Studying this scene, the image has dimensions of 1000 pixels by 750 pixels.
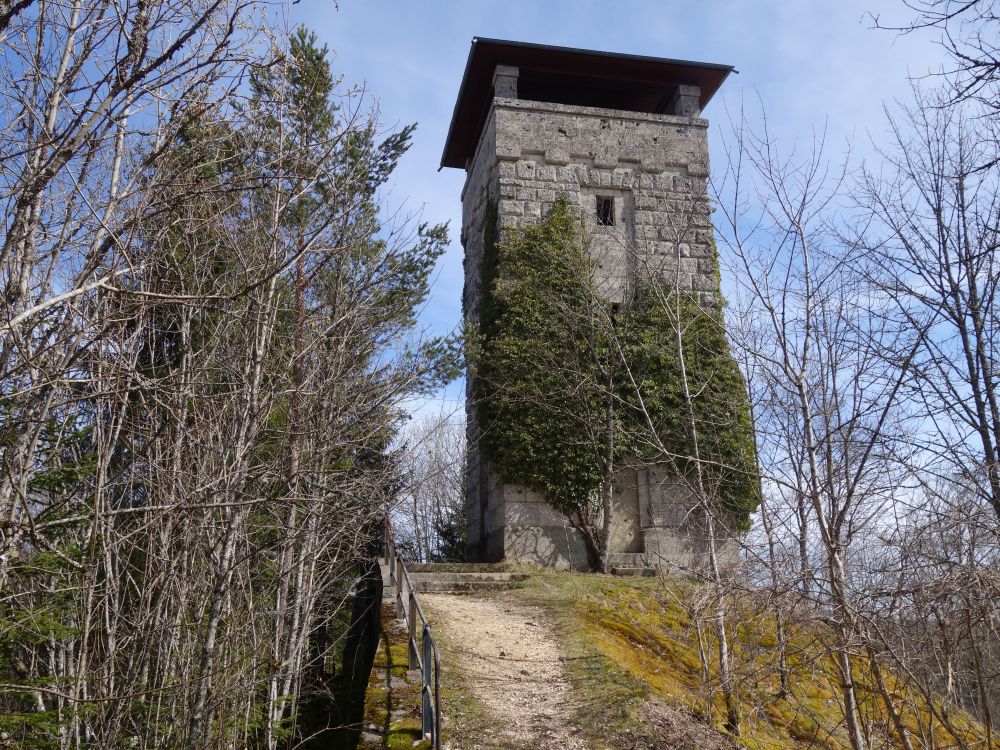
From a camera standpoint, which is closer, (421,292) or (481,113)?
(421,292)

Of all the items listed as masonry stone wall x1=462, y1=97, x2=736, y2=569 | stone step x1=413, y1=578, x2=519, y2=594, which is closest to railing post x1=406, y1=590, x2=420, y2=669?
stone step x1=413, y1=578, x2=519, y2=594

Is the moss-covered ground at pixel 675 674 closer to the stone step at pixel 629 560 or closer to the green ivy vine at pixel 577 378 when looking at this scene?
the stone step at pixel 629 560

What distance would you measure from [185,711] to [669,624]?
565 cm

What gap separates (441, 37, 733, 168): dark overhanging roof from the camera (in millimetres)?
14336

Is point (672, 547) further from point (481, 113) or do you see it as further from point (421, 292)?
point (481, 113)

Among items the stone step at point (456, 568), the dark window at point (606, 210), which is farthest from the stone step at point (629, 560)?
the dark window at point (606, 210)

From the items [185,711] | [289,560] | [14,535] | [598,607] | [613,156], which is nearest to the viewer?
[14,535]

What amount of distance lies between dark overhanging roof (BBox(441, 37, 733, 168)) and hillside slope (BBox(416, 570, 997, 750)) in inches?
344

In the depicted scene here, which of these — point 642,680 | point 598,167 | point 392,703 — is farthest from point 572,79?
point 392,703

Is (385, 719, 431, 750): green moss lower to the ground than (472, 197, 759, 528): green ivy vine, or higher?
lower

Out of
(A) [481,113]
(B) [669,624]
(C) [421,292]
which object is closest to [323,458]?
(B) [669,624]

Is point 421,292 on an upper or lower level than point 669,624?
upper

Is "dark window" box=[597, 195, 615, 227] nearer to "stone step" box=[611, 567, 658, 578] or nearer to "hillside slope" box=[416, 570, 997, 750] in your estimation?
"stone step" box=[611, 567, 658, 578]

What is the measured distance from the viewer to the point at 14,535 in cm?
343
